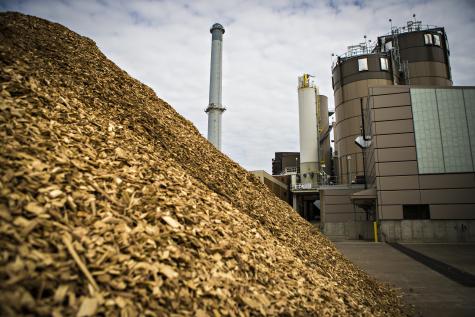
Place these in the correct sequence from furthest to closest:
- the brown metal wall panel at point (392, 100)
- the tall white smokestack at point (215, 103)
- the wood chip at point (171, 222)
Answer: the tall white smokestack at point (215, 103) → the brown metal wall panel at point (392, 100) → the wood chip at point (171, 222)

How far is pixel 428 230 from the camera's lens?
754 inches

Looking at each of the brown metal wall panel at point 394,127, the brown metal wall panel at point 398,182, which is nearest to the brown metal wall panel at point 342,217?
the brown metal wall panel at point 398,182

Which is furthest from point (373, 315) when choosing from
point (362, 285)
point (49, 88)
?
point (49, 88)

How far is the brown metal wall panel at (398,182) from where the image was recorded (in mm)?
19844

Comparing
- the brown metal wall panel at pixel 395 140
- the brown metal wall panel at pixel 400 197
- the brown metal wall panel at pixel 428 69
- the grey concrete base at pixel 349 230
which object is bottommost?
the grey concrete base at pixel 349 230

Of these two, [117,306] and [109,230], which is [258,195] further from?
[117,306]

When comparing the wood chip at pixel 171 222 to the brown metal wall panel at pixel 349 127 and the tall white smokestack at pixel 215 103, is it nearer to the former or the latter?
the tall white smokestack at pixel 215 103

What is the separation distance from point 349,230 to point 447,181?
9.72m

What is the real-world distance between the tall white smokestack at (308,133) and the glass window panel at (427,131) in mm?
17852

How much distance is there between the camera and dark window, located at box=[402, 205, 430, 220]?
1955 centimetres

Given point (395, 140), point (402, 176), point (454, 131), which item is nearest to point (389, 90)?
point (395, 140)

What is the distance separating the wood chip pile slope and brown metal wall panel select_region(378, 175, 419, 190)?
16.1m

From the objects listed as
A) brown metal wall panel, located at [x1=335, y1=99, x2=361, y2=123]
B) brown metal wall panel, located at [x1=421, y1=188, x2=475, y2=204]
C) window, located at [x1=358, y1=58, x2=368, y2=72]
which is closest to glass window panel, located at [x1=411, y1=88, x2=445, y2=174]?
brown metal wall panel, located at [x1=421, y1=188, x2=475, y2=204]

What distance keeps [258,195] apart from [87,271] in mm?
5483
